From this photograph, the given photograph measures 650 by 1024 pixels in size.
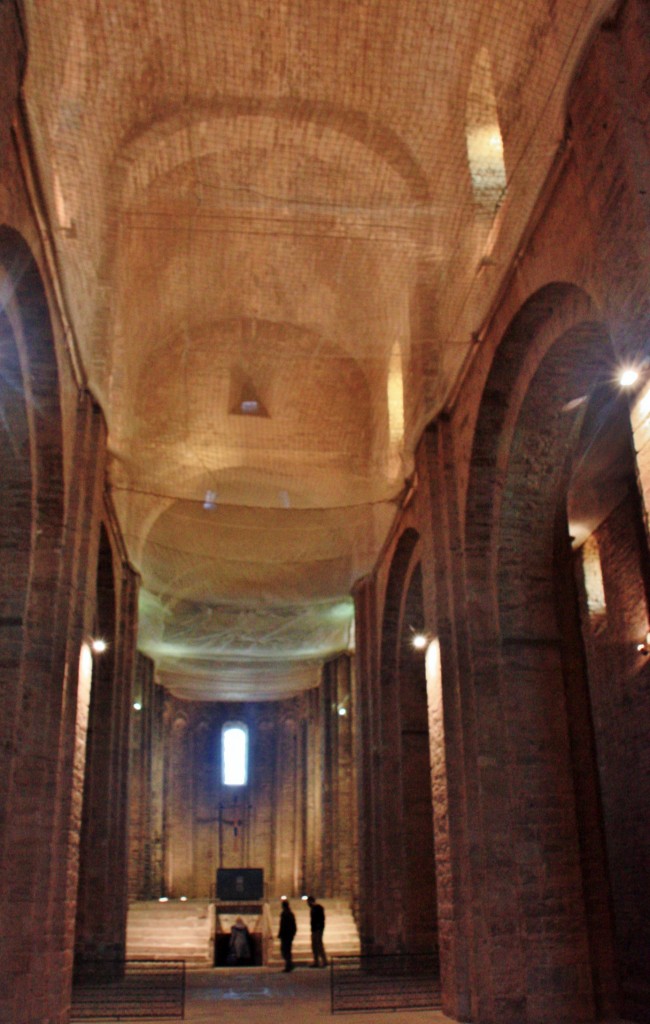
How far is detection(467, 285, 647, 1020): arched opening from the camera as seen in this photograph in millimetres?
9914

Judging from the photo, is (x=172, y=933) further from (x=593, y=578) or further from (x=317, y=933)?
(x=593, y=578)

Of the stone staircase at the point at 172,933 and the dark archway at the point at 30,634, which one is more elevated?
the dark archway at the point at 30,634

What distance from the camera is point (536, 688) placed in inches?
434

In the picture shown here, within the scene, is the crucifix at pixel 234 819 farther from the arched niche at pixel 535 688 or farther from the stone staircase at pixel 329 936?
the arched niche at pixel 535 688

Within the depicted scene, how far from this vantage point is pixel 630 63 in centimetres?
683

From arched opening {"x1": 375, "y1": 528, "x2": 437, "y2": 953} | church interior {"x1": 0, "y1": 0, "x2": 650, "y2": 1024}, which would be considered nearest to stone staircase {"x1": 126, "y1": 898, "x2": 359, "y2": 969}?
church interior {"x1": 0, "y1": 0, "x2": 650, "y2": 1024}

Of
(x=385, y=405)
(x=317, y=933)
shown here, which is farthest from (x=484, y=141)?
(x=317, y=933)

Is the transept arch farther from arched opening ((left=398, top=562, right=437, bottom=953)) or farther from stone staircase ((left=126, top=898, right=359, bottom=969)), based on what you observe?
stone staircase ((left=126, top=898, right=359, bottom=969))

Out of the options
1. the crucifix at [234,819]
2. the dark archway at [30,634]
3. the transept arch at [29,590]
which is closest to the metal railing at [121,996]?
the dark archway at [30,634]

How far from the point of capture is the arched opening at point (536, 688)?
9914mm

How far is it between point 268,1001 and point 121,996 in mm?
2022

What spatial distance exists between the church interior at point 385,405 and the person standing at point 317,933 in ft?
3.64

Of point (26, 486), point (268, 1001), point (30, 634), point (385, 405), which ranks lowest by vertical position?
point (268, 1001)

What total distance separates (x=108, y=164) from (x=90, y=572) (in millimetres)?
4675
